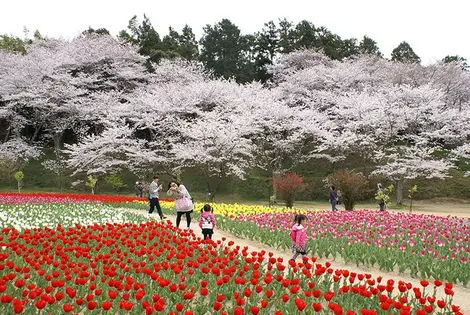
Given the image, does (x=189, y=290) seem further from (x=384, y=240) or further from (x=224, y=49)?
(x=224, y=49)

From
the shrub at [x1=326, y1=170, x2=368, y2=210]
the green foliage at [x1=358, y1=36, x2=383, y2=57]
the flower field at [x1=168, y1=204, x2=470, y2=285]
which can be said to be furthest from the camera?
the green foliage at [x1=358, y1=36, x2=383, y2=57]

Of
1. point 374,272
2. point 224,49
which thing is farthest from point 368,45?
point 374,272

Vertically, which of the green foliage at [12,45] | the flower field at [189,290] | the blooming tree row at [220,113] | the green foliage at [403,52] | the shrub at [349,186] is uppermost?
the green foliage at [403,52]

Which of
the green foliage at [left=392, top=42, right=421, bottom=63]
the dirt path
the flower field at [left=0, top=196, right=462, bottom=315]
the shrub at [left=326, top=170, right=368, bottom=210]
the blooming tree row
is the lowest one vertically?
the dirt path

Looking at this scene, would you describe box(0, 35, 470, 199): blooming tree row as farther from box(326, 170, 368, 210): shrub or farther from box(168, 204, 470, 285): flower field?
box(168, 204, 470, 285): flower field

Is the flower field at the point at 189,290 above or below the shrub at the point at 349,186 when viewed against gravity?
below

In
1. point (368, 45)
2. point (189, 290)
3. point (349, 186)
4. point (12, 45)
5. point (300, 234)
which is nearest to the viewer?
point (189, 290)

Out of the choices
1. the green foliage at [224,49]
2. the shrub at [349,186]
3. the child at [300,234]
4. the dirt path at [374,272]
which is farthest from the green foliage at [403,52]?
the child at [300,234]

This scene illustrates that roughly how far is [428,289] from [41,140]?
161ft

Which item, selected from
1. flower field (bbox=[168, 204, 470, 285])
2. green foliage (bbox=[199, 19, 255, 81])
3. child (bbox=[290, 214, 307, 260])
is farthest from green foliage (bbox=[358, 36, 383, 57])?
child (bbox=[290, 214, 307, 260])

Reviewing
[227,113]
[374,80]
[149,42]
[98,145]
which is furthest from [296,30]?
[98,145]

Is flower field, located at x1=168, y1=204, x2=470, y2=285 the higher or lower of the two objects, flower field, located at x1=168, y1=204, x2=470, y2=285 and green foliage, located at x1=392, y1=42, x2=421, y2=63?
the lower

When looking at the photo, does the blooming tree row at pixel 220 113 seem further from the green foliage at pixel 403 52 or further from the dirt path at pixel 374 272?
the dirt path at pixel 374 272

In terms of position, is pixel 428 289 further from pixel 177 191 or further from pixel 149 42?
pixel 149 42
